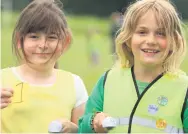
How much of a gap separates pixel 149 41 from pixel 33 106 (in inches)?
34.6

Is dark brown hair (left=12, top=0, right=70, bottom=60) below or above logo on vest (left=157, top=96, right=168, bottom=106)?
above

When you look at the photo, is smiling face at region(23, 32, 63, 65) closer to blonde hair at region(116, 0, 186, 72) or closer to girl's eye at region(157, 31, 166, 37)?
blonde hair at region(116, 0, 186, 72)

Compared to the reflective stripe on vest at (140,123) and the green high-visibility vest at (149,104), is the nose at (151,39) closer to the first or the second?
the green high-visibility vest at (149,104)

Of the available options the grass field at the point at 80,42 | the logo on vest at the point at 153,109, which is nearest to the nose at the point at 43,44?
the logo on vest at the point at 153,109

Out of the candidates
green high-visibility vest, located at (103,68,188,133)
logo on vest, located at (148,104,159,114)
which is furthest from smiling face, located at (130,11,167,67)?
logo on vest, located at (148,104,159,114)

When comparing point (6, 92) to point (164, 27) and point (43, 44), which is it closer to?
point (43, 44)

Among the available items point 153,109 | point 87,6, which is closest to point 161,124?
point 153,109

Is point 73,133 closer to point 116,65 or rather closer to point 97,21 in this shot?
point 116,65

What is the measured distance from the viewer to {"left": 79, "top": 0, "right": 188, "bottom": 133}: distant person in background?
13.2 ft

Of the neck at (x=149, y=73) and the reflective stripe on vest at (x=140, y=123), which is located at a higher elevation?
the neck at (x=149, y=73)

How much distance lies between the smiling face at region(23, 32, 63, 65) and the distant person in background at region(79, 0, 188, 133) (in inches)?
15.2

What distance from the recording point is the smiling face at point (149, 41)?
13.5 feet

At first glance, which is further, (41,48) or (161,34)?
(41,48)

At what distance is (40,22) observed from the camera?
175 inches
